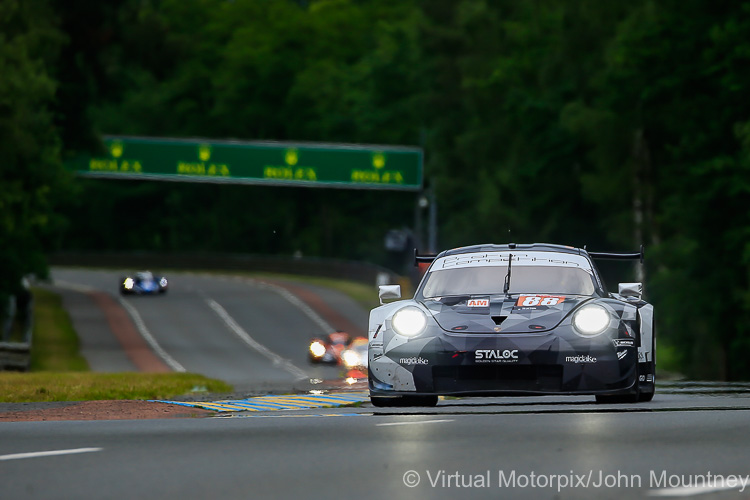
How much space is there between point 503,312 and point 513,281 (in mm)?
1020

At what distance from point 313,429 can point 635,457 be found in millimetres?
2939

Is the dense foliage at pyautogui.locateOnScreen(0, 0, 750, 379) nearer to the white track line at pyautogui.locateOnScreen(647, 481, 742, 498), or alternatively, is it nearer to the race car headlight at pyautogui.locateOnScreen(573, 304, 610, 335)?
the race car headlight at pyautogui.locateOnScreen(573, 304, 610, 335)

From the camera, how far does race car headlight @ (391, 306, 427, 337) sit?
44.9 feet

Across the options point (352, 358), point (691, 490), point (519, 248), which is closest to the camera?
point (691, 490)

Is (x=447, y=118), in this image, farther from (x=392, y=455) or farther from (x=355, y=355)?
(x=392, y=455)

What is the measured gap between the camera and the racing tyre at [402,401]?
47.3ft

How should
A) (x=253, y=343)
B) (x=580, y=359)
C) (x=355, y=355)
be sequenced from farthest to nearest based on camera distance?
(x=253, y=343) < (x=355, y=355) < (x=580, y=359)

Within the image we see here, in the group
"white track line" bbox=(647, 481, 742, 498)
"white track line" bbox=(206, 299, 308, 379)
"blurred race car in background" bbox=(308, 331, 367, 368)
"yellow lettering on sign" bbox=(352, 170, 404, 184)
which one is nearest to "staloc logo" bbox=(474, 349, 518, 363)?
"white track line" bbox=(647, 481, 742, 498)

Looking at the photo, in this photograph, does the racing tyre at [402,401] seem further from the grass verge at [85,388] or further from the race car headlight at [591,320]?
the grass verge at [85,388]

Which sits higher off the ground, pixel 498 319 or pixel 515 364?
→ pixel 498 319

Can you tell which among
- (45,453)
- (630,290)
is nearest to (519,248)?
(630,290)

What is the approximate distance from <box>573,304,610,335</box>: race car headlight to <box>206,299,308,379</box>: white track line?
34772 millimetres

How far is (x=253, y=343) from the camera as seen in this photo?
204 feet

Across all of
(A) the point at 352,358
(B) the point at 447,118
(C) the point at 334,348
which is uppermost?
(B) the point at 447,118
